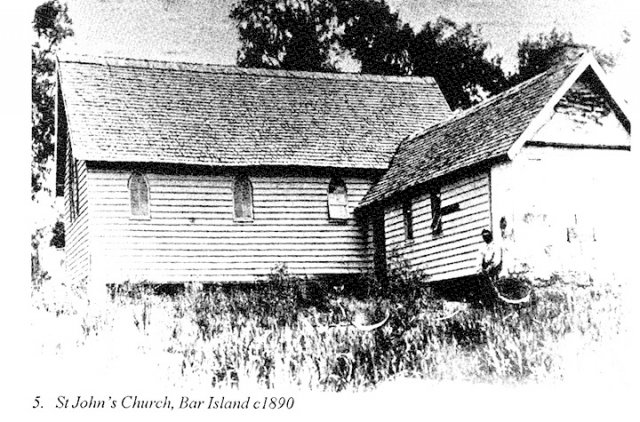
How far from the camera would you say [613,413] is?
13.0 m

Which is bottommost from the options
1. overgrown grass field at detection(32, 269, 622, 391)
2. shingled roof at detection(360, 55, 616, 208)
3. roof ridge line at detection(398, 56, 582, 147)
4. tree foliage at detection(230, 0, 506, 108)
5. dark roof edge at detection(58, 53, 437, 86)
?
overgrown grass field at detection(32, 269, 622, 391)

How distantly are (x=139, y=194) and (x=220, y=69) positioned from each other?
5.61 metres

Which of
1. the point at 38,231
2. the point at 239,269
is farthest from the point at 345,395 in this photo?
the point at 38,231

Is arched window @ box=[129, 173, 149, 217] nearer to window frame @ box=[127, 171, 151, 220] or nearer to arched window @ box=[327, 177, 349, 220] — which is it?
window frame @ box=[127, 171, 151, 220]

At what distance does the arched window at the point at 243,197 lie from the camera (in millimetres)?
28422

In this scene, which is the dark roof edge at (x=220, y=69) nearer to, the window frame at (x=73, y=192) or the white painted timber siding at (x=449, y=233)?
the window frame at (x=73, y=192)

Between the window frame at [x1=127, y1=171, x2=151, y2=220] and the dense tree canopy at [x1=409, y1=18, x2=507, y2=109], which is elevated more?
the dense tree canopy at [x1=409, y1=18, x2=507, y2=109]

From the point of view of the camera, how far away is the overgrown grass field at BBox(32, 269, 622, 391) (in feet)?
48.1

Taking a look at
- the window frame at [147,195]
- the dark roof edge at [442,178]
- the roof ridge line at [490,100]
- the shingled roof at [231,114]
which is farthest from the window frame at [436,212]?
the window frame at [147,195]

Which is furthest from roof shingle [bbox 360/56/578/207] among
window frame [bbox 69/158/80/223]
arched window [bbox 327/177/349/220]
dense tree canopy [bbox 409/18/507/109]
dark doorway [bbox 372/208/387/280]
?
window frame [bbox 69/158/80/223]

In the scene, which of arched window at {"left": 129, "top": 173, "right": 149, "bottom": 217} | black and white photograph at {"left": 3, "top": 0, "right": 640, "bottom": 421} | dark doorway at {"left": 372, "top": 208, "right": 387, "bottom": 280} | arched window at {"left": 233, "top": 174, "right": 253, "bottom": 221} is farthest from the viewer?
dark doorway at {"left": 372, "top": 208, "right": 387, "bottom": 280}

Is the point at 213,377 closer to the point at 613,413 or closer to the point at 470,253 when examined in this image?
the point at 613,413

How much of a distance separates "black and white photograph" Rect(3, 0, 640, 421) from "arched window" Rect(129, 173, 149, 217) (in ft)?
0.20

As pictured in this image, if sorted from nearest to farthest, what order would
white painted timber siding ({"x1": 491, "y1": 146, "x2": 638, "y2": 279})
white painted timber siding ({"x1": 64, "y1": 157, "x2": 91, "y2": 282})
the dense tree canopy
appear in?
white painted timber siding ({"x1": 491, "y1": 146, "x2": 638, "y2": 279}) < white painted timber siding ({"x1": 64, "y1": 157, "x2": 91, "y2": 282}) < the dense tree canopy
